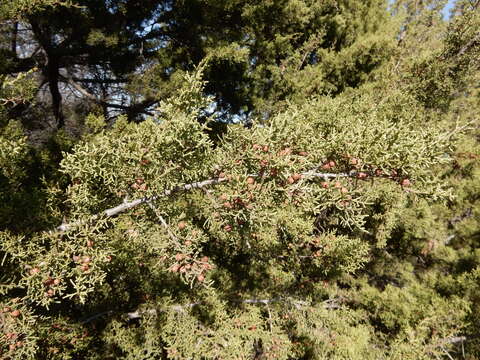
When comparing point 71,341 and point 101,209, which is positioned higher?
point 101,209

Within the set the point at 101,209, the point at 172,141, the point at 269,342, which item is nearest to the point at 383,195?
the point at 269,342

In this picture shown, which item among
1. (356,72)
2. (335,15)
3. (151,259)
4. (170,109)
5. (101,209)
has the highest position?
(335,15)

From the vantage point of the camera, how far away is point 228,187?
3.32 m

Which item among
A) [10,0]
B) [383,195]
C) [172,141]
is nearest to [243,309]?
[383,195]

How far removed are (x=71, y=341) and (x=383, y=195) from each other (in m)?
7.01

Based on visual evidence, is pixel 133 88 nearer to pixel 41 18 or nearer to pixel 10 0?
pixel 41 18

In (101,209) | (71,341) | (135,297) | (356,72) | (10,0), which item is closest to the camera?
(101,209)

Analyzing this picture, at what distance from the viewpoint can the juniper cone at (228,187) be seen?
2793 millimetres

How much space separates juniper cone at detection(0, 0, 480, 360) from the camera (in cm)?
279

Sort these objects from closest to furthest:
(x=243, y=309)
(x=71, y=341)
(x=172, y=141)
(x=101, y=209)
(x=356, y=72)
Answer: (x=172, y=141), (x=101, y=209), (x=71, y=341), (x=243, y=309), (x=356, y=72)

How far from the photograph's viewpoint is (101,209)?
3.29 metres

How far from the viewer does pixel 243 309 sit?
6.20 meters

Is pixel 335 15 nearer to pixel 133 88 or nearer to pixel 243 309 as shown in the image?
pixel 133 88

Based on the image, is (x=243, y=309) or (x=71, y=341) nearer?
(x=71, y=341)
